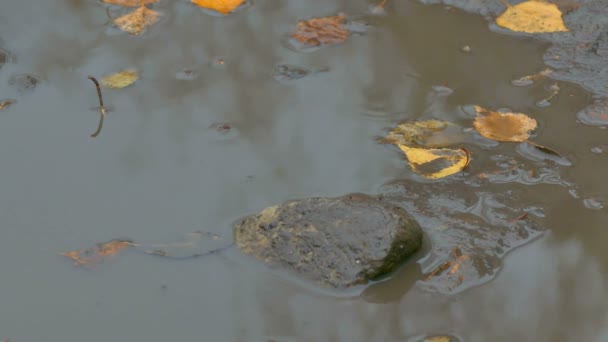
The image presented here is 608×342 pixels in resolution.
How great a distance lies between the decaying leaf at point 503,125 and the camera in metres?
2.73

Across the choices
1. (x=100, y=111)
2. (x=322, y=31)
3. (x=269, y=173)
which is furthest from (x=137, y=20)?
(x=269, y=173)

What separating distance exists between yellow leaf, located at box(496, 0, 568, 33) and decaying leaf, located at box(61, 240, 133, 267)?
71.8 inches

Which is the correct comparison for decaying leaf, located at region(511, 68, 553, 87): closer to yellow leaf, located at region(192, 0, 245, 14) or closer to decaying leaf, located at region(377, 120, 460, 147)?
decaying leaf, located at region(377, 120, 460, 147)

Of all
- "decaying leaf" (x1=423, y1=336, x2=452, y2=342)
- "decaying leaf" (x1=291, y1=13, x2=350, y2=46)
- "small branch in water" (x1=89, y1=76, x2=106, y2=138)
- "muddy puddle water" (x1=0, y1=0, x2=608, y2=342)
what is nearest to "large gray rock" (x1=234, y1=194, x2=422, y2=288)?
"muddy puddle water" (x1=0, y1=0, x2=608, y2=342)

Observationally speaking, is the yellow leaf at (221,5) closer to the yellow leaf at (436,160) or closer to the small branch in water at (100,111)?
the small branch in water at (100,111)

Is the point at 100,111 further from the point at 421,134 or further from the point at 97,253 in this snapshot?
the point at 421,134

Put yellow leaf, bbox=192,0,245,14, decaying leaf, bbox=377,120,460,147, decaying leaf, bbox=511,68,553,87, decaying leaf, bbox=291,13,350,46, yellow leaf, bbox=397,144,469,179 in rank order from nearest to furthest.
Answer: yellow leaf, bbox=397,144,469,179
decaying leaf, bbox=377,120,460,147
decaying leaf, bbox=511,68,553,87
decaying leaf, bbox=291,13,350,46
yellow leaf, bbox=192,0,245,14

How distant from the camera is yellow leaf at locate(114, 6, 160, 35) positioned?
3293 mm

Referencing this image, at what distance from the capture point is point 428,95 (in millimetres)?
2916

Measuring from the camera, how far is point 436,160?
2.62m

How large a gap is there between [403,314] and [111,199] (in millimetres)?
959

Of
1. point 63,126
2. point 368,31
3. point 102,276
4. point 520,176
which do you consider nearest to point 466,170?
point 520,176

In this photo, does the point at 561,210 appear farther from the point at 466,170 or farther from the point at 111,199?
the point at 111,199

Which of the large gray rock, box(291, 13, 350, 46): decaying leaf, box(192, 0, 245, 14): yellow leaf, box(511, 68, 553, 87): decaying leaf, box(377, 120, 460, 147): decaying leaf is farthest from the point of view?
box(192, 0, 245, 14): yellow leaf
